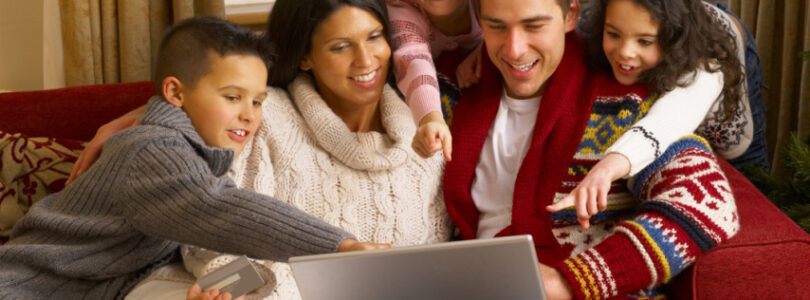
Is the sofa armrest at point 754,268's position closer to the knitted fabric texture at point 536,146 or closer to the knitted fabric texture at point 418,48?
the knitted fabric texture at point 536,146

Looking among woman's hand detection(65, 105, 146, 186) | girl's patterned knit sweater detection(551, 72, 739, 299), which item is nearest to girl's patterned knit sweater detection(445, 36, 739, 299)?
girl's patterned knit sweater detection(551, 72, 739, 299)

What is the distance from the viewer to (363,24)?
177 centimetres

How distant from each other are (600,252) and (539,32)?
0.49 metres

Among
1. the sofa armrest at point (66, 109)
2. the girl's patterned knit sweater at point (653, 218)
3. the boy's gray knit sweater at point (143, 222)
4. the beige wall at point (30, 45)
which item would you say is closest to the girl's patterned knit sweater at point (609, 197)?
the girl's patterned knit sweater at point (653, 218)

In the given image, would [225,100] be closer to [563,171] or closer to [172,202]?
[172,202]

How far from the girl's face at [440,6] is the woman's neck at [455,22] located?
21 mm

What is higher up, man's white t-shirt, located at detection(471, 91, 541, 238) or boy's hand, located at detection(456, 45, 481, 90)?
boy's hand, located at detection(456, 45, 481, 90)

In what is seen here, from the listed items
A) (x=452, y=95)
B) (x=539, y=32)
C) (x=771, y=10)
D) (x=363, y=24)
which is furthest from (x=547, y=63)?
(x=771, y=10)

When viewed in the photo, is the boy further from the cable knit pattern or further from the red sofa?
the red sofa

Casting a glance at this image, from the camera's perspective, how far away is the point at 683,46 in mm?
1710

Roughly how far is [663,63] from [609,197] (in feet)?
0.99

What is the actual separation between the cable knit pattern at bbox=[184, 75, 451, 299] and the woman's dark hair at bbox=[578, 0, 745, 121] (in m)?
0.47

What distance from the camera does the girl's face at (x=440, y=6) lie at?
1.85 m

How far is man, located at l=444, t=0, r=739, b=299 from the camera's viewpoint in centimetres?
155
